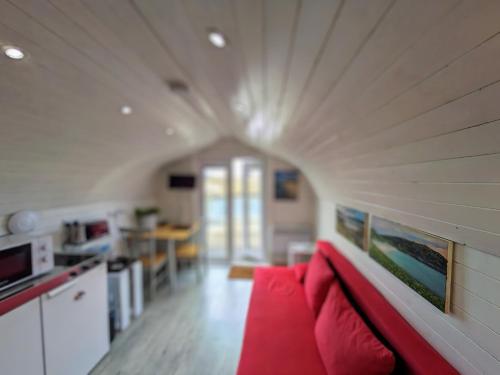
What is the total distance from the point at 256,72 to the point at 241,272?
10.6ft

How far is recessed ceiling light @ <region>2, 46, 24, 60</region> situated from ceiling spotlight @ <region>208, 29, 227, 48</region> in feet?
2.86

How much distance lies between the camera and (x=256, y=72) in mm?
1392

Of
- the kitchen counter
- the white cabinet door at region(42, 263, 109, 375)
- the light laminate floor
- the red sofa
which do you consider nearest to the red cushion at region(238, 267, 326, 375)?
the red sofa

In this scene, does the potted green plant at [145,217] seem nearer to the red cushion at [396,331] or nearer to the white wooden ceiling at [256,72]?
A: the white wooden ceiling at [256,72]

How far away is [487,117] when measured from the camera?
679 millimetres

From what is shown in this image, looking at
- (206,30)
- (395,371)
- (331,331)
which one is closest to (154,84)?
(206,30)

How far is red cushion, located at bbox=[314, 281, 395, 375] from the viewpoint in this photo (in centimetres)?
113

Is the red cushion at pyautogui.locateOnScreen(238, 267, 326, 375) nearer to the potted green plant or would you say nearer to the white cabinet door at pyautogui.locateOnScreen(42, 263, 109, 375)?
the white cabinet door at pyautogui.locateOnScreen(42, 263, 109, 375)

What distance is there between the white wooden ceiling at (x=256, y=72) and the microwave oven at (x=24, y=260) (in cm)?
42

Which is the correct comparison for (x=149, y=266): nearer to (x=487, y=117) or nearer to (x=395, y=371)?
(x=395, y=371)

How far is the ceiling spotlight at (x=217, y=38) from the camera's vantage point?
107 centimetres

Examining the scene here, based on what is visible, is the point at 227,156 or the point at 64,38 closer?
the point at 64,38

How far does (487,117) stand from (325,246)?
89.0 inches

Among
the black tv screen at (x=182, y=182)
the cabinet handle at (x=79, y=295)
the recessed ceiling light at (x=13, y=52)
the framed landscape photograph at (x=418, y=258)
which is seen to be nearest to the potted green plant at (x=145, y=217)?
the black tv screen at (x=182, y=182)
